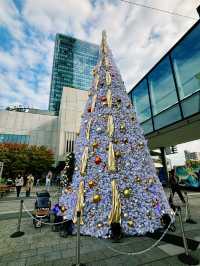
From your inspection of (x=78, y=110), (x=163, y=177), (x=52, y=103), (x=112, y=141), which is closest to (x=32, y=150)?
(x=78, y=110)

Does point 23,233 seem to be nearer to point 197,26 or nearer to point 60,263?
point 60,263

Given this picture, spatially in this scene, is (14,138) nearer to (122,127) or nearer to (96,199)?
(122,127)

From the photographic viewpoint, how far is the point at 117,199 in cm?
382

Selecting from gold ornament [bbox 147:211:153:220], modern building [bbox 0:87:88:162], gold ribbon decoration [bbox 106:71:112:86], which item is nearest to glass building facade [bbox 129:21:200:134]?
gold ribbon decoration [bbox 106:71:112:86]

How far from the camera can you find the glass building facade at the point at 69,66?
83.2 m

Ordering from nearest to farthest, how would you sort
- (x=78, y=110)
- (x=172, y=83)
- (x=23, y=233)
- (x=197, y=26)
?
(x=23, y=233)
(x=197, y=26)
(x=172, y=83)
(x=78, y=110)

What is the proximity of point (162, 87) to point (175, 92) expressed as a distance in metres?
1.37

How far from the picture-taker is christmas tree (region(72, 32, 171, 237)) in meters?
3.83

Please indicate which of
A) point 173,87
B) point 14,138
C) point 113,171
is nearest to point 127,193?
point 113,171

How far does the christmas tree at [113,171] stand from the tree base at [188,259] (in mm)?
943

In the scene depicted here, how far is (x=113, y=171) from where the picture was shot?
4152 millimetres

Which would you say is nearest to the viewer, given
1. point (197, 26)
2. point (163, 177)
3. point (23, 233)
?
point (23, 233)

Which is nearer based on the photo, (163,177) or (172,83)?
(172,83)

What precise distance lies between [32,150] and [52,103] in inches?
2232
